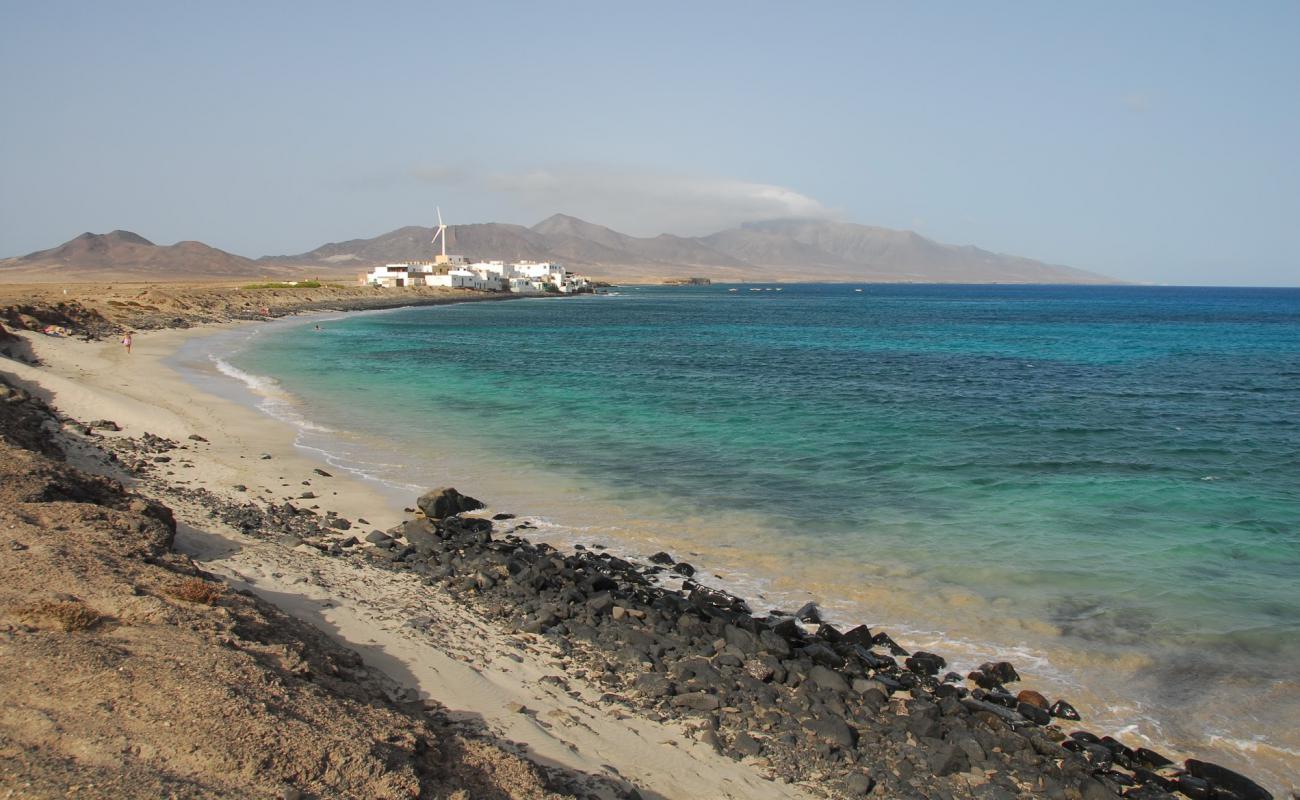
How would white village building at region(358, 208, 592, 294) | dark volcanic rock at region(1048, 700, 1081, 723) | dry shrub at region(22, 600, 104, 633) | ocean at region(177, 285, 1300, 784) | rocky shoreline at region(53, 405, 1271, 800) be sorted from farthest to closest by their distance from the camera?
white village building at region(358, 208, 592, 294), ocean at region(177, 285, 1300, 784), dark volcanic rock at region(1048, 700, 1081, 723), rocky shoreline at region(53, 405, 1271, 800), dry shrub at region(22, 600, 104, 633)

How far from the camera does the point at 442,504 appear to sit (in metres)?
14.3

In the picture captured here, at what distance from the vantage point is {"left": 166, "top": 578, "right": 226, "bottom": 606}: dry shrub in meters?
7.06

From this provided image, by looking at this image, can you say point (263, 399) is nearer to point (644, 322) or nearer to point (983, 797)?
point (983, 797)

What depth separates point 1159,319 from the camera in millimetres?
95938

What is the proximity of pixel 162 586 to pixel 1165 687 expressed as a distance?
10.2 m

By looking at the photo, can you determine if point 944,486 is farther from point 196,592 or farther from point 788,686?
point 196,592

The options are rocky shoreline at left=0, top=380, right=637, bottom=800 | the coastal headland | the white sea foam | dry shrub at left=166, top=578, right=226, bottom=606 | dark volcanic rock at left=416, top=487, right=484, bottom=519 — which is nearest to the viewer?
rocky shoreline at left=0, top=380, right=637, bottom=800

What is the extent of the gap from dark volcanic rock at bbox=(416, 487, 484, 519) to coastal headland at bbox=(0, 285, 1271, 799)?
20cm

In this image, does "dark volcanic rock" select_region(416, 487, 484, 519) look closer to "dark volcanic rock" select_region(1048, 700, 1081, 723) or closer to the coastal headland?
the coastal headland

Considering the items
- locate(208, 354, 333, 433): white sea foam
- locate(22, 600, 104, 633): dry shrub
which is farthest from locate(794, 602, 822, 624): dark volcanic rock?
locate(208, 354, 333, 433): white sea foam

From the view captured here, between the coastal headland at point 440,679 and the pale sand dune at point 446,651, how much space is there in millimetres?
35

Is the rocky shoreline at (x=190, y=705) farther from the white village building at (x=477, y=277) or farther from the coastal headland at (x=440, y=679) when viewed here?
the white village building at (x=477, y=277)

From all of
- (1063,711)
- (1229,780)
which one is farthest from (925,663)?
(1229,780)

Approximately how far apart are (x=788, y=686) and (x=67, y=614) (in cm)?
637
